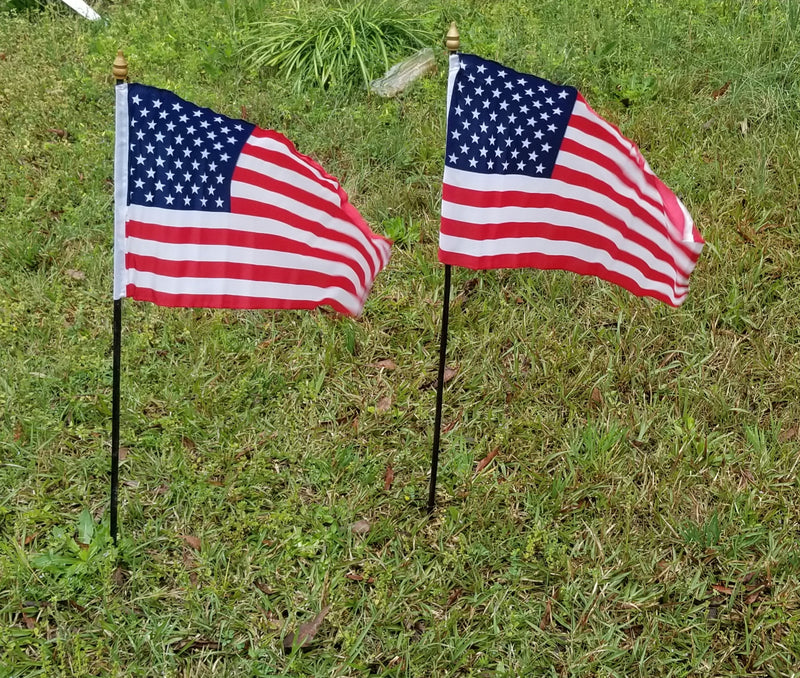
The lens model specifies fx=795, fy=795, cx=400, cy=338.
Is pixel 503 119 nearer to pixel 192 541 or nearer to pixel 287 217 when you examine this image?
pixel 287 217

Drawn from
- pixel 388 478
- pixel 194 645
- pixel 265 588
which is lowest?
pixel 194 645

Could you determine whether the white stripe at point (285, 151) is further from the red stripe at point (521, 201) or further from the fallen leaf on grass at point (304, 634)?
the fallen leaf on grass at point (304, 634)

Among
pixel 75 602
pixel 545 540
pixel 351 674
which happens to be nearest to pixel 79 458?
pixel 75 602

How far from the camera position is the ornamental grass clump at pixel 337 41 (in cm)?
597

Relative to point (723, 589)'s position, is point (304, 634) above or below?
below

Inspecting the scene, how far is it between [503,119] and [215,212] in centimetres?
100

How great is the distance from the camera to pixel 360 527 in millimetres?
3402

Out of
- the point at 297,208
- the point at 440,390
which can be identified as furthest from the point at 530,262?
the point at 297,208

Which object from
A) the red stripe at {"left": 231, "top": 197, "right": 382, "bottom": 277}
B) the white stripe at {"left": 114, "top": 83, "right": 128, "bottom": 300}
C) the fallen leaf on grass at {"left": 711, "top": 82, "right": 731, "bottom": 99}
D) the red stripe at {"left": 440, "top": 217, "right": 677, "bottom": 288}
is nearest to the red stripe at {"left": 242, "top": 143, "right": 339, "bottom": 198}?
the red stripe at {"left": 231, "top": 197, "right": 382, "bottom": 277}

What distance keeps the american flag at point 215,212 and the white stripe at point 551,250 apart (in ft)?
1.37

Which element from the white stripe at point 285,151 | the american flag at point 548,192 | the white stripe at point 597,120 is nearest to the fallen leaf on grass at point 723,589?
the american flag at point 548,192

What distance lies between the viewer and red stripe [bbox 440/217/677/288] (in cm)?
275

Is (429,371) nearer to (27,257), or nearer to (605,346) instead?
(605,346)

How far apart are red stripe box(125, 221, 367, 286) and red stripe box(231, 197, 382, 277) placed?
0.20 ft
